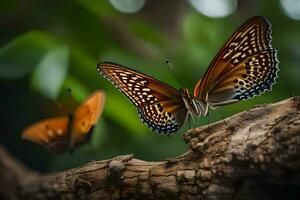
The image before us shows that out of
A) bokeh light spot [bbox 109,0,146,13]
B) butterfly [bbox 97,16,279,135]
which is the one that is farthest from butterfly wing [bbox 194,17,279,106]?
bokeh light spot [bbox 109,0,146,13]

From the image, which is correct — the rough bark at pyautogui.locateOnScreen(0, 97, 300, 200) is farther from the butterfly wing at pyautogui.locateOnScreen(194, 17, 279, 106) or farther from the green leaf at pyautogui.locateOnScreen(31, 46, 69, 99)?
the green leaf at pyautogui.locateOnScreen(31, 46, 69, 99)

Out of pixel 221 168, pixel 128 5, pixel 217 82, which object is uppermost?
Answer: pixel 128 5

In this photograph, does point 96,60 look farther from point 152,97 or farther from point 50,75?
point 152,97

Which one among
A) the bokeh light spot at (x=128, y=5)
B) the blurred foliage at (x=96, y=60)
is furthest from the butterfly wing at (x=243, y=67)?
the bokeh light spot at (x=128, y=5)

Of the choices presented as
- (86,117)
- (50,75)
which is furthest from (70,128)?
(50,75)

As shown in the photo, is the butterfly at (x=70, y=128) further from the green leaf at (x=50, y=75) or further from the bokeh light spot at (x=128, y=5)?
the bokeh light spot at (x=128, y=5)

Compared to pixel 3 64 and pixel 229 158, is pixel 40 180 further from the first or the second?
pixel 229 158

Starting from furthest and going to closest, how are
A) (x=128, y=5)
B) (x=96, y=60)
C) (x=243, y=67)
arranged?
(x=128, y=5) → (x=96, y=60) → (x=243, y=67)

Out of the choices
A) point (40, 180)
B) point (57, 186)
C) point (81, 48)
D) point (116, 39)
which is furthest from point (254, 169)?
point (116, 39)

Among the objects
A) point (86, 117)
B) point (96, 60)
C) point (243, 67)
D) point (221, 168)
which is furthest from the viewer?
point (96, 60)
